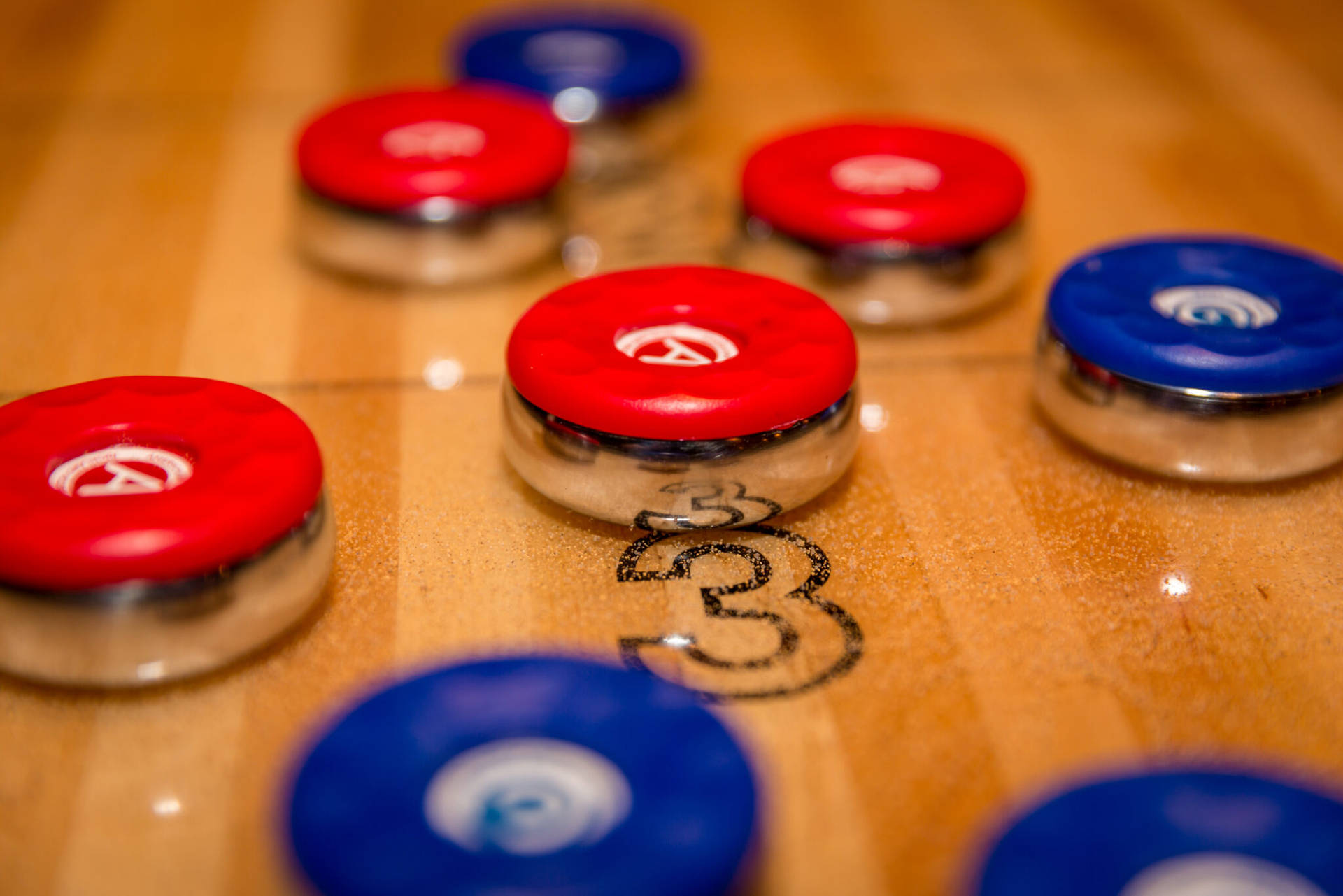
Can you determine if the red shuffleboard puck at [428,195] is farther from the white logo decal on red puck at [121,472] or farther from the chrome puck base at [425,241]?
the white logo decal on red puck at [121,472]

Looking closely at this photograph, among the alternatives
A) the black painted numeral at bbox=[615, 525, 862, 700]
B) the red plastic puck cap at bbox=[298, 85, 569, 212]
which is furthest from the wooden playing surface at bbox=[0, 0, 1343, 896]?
the red plastic puck cap at bbox=[298, 85, 569, 212]

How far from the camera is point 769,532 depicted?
3.86 ft

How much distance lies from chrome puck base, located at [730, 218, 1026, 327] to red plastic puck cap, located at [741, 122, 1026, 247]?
14 millimetres

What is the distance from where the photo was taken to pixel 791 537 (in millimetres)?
1172

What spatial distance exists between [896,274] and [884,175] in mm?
169

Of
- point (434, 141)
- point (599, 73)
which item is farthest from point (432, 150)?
point (599, 73)

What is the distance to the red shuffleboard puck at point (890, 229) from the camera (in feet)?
4.77

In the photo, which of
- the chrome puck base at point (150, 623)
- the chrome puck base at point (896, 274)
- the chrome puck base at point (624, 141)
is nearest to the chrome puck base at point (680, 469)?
the chrome puck base at point (150, 623)

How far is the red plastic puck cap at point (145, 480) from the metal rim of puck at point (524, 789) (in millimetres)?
207

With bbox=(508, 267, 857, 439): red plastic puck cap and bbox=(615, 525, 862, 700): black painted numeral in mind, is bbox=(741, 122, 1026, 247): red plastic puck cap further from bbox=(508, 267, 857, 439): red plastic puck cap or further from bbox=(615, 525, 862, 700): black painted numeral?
bbox=(615, 525, 862, 700): black painted numeral

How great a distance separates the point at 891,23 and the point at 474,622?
1.64 m

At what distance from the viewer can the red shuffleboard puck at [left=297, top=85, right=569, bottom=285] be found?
4.99 feet

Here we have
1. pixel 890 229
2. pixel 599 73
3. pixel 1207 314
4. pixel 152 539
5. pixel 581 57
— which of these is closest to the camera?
pixel 152 539

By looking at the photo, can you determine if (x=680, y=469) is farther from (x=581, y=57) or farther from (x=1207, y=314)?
(x=581, y=57)
